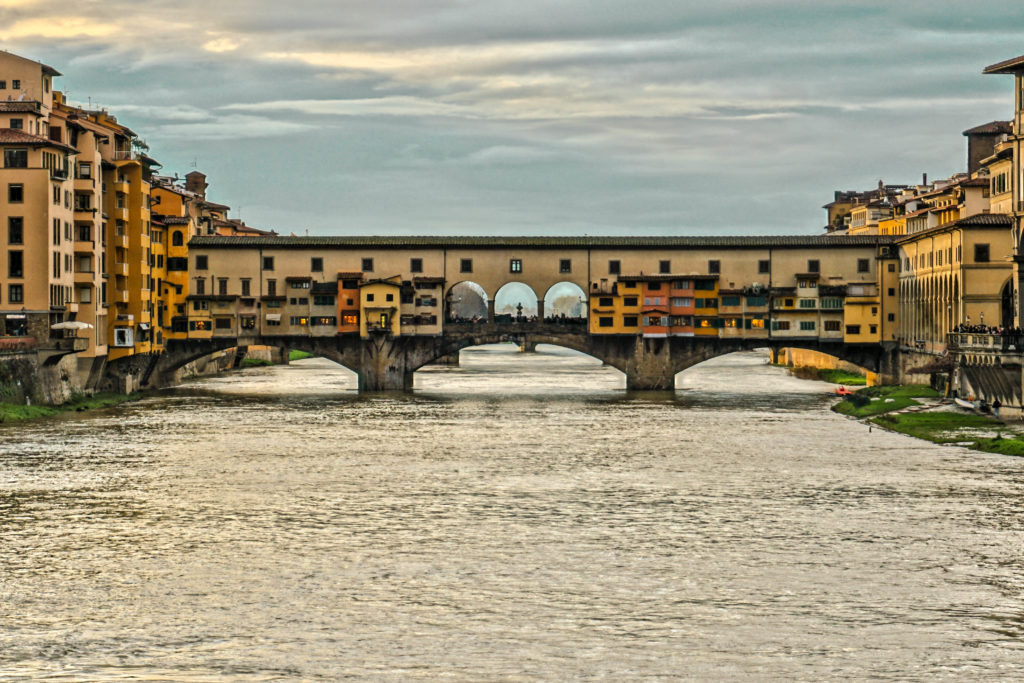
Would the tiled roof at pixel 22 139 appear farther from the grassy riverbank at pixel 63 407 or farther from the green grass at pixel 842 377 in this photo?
the green grass at pixel 842 377

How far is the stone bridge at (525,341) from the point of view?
82.6 m

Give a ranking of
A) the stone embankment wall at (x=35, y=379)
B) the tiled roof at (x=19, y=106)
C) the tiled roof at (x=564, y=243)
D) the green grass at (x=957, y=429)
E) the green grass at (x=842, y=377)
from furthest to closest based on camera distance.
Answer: the green grass at (x=842, y=377) → the tiled roof at (x=564, y=243) → the tiled roof at (x=19, y=106) → the stone embankment wall at (x=35, y=379) → the green grass at (x=957, y=429)

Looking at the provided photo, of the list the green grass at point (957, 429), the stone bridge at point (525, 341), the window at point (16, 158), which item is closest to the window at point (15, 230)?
the window at point (16, 158)

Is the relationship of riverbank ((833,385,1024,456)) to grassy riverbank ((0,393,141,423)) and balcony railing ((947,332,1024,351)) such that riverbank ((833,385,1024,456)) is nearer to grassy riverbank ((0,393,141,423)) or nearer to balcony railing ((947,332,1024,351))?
balcony railing ((947,332,1024,351))

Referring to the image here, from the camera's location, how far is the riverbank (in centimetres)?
5100

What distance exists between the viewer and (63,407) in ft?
216

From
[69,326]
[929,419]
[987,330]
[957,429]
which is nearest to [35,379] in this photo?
[69,326]

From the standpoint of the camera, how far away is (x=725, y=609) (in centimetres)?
2647

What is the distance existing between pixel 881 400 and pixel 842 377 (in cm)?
2834

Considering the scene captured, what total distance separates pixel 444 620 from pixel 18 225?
45.2 meters

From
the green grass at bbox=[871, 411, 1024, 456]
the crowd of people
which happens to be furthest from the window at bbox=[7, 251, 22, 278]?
the crowd of people

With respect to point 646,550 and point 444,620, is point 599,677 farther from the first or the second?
point 646,550

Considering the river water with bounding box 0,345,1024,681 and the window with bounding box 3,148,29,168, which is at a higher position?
the window with bounding box 3,148,29,168

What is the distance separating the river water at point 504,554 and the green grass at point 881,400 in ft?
25.6
